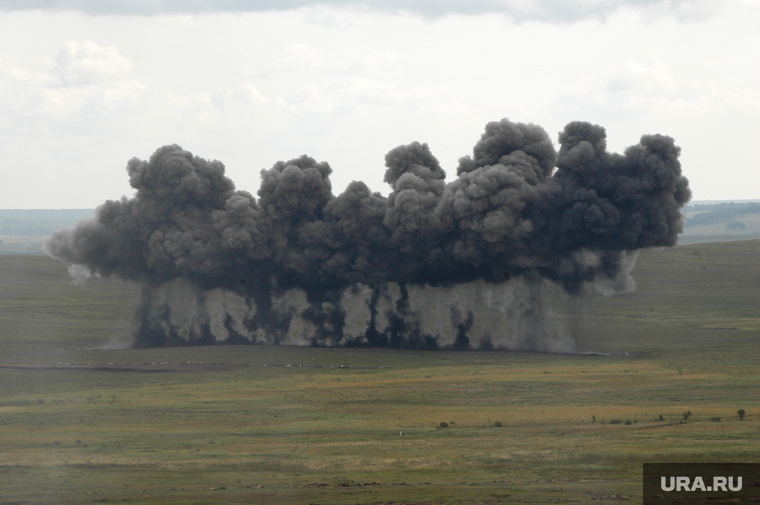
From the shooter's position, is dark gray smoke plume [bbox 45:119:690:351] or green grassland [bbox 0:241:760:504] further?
dark gray smoke plume [bbox 45:119:690:351]

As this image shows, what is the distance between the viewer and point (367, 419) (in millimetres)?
67062

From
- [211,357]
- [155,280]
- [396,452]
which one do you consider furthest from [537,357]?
[396,452]

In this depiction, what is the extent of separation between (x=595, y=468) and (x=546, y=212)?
65215 mm

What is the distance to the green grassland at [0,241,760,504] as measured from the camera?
145ft

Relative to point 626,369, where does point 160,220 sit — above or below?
above

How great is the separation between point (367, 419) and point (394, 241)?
162 feet

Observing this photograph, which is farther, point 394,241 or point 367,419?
point 394,241

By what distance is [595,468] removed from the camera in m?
46.6

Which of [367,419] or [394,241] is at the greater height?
[394,241]

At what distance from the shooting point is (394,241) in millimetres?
114688

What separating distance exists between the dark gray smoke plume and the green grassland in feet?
21.8

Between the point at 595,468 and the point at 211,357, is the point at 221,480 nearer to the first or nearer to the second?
the point at 595,468

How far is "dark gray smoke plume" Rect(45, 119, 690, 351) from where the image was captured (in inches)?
4257

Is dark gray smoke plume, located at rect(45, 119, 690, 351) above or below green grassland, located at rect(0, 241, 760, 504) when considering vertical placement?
above
